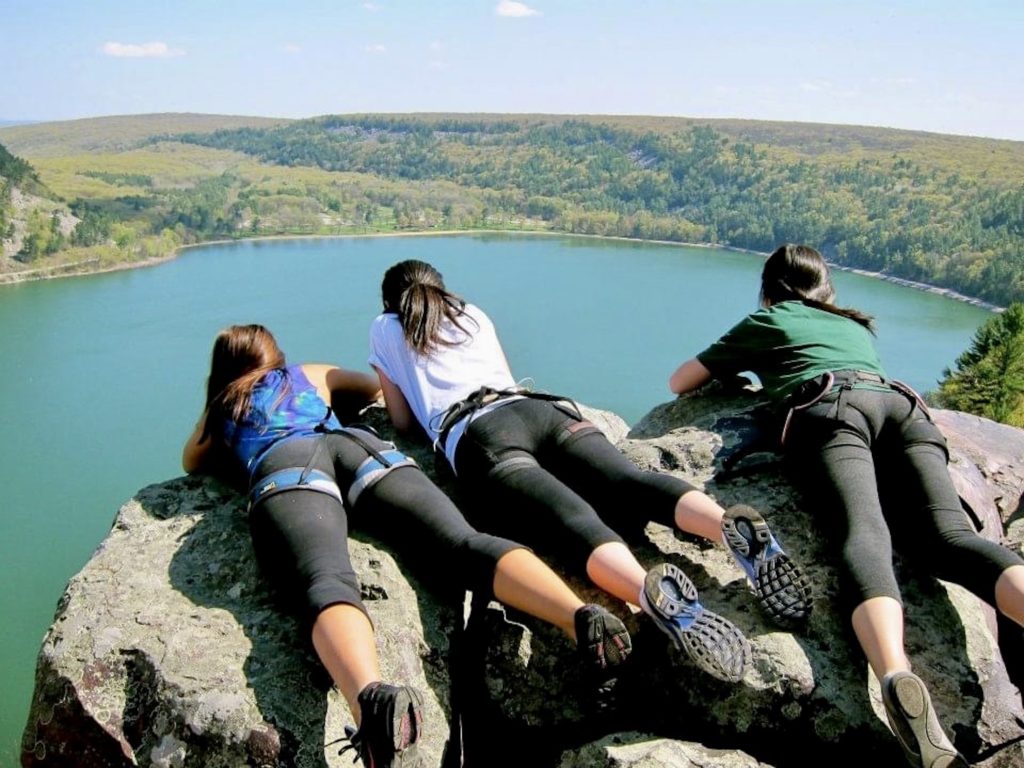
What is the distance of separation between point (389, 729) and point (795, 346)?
88.5 inches

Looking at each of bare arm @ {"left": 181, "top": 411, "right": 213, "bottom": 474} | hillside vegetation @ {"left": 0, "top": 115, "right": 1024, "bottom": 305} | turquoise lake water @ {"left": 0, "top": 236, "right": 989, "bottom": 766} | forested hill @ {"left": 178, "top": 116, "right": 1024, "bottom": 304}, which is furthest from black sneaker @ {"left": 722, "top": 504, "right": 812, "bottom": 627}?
forested hill @ {"left": 178, "top": 116, "right": 1024, "bottom": 304}

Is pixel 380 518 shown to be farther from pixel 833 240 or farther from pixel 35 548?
pixel 833 240

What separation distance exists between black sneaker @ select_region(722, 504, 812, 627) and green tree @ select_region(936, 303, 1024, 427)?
87.1ft

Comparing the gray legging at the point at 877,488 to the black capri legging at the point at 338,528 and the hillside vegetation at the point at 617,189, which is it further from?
the hillside vegetation at the point at 617,189

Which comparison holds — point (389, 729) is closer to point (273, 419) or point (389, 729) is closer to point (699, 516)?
point (699, 516)

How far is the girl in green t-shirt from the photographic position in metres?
2.39

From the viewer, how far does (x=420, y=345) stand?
346 centimetres

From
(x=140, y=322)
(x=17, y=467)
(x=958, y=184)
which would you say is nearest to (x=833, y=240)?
(x=958, y=184)

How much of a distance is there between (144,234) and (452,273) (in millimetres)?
41679

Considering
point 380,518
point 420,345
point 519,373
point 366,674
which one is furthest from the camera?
point 519,373

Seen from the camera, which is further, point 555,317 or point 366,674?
point 555,317

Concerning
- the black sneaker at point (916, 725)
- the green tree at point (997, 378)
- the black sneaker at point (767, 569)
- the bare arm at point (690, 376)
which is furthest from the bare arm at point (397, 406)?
the green tree at point (997, 378)

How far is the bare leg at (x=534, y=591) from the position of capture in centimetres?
246

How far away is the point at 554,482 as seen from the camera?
9.50 ft
